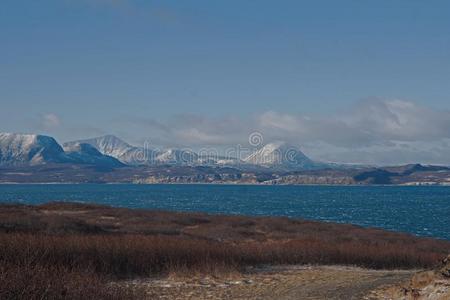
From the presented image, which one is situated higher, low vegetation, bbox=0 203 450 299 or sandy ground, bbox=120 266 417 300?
low vegetation, bbox=0 203 450 299

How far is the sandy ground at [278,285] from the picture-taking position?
67.8 ft

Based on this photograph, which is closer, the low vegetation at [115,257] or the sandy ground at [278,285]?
the low vegetation at [115,257]

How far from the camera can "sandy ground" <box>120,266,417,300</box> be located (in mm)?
20672

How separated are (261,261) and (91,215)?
43.6 m

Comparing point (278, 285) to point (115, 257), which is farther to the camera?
point (115, 257)

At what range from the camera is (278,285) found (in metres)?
22.9

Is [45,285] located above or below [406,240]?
above

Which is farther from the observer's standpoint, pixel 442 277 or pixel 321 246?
pixel 321 246

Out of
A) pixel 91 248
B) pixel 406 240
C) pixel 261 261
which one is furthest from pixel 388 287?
pixel 406 240

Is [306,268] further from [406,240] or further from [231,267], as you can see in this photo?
[406,240]

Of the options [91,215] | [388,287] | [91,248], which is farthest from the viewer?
[91,215]

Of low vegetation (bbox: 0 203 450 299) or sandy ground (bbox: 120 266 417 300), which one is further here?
sandy ground (bbox: 120 266 417 300)

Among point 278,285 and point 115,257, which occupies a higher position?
point 115,257

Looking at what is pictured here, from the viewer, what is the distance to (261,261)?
30.3 meters
